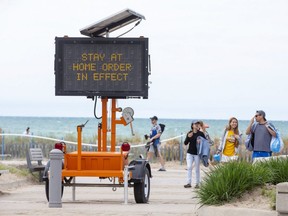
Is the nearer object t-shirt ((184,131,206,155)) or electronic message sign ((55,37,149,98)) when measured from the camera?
electronic message sign ((55,37,149,98))

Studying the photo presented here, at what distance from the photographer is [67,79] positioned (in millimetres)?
22375

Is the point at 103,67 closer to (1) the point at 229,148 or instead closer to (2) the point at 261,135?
(2) the point at 261,135

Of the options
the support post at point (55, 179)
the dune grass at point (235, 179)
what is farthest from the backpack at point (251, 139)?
the support post at point (55, 179)

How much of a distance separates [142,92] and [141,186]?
1957mm

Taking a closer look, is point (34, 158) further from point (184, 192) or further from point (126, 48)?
point (126, 48)

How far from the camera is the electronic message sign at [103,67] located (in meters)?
22.3

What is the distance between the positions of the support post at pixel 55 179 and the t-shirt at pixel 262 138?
4185mm

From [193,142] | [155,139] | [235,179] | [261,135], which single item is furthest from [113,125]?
[155,139]

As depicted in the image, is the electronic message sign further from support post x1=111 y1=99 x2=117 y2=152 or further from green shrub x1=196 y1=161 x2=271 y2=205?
green shrub x1=196 y1=161 x2=271 y2=205

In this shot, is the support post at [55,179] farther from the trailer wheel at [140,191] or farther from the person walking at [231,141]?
the person walking at [231,141]

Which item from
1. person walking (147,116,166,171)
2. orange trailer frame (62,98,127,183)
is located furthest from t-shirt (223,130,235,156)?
person walking (147,116,166,171)

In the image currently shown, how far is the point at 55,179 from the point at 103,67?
2.84 m

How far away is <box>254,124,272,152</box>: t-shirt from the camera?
73.2 ft

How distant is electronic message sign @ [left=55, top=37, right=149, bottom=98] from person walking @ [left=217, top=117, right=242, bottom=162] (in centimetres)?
251
